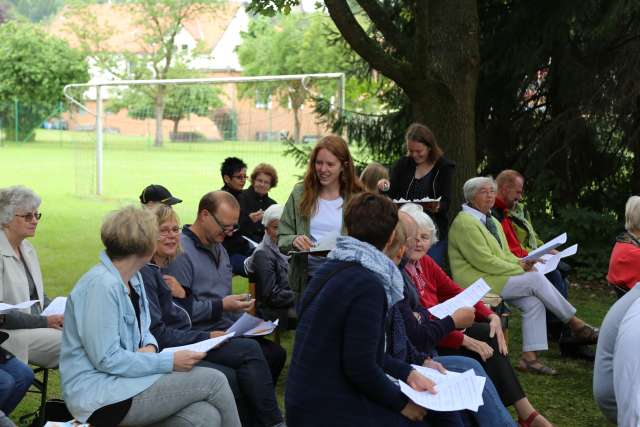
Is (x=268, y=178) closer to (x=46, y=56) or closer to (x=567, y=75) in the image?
(x=567, y=75)

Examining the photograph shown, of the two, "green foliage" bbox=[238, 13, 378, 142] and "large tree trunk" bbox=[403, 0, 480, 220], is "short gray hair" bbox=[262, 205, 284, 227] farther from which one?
"green foliage" bbox=[238, 13, 378, 142]

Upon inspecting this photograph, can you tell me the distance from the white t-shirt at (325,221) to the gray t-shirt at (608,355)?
214 centimetres

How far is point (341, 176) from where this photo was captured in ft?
21.0

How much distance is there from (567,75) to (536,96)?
722 millimetres

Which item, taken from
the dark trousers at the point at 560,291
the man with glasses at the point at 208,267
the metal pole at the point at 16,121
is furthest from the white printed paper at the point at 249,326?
the metal pole at the point at 16,121

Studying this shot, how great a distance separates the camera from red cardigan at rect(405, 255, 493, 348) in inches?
217

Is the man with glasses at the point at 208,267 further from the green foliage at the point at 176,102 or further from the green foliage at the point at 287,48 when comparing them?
the green foliage at the point at 287,48

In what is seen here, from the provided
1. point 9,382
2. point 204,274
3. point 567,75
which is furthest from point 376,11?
point 9,382

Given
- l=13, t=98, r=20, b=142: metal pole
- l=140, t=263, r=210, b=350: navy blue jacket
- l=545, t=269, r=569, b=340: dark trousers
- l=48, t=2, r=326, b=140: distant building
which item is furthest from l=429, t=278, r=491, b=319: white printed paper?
l=13, t=98, r=20, b=142: metal pole

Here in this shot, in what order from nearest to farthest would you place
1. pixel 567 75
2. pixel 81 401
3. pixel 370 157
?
pixel 81 401, pixel 567 75, pixel 370 157

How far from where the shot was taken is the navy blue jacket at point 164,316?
4715 millimetres

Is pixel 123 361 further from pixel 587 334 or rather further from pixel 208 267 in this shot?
pixel 587 334

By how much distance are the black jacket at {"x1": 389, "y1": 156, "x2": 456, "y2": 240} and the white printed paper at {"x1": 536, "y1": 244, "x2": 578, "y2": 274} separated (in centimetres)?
78

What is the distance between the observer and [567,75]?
38.9ft
